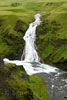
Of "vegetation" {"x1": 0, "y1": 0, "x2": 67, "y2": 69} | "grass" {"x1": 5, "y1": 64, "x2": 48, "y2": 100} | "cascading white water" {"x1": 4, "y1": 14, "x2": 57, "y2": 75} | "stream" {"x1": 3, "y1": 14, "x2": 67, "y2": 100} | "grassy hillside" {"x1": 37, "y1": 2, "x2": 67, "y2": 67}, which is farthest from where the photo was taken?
"vegetation" {"x1": 0, "y1": 0, "x2": 67, "y2": 69}

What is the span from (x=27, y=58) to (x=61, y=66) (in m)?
12.3

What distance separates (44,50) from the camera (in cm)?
6956

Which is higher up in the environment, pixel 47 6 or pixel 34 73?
Answer: pixel 47 6

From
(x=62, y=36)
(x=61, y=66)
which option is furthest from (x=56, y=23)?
(x=61, y=66)

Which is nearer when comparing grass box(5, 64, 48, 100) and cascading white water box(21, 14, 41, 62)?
grass box(5, 64, 48, 100)

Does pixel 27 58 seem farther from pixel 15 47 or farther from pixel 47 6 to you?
pixel 47 6

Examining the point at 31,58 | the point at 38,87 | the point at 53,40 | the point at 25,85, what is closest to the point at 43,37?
the point at 53,40

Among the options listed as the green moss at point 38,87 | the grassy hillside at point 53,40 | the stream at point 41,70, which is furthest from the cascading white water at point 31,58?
the green moss at point 38,87

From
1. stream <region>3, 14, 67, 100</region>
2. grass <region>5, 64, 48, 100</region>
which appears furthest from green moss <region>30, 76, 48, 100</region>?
stream <region>3, 14, 67, 100</region>

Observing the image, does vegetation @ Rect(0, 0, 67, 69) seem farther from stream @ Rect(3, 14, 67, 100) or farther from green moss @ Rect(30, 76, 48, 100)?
green moss @ Rect(30, 76, 48, 100)

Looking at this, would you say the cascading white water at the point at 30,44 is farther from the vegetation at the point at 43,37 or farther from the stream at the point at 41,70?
the vegetation at the point at 43,37

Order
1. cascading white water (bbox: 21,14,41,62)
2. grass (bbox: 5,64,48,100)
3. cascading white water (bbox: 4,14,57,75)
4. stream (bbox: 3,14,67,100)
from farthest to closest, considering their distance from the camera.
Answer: cascading white water (bbox: 21,14,41,62) → cascading white water (bbox: 4,14,57,75) → stream (bbox: 3,14,67,100) → grass (bbox: 5,64,48,100)

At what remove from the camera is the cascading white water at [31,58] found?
58.5m

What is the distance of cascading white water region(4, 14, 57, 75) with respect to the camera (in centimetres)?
5847
